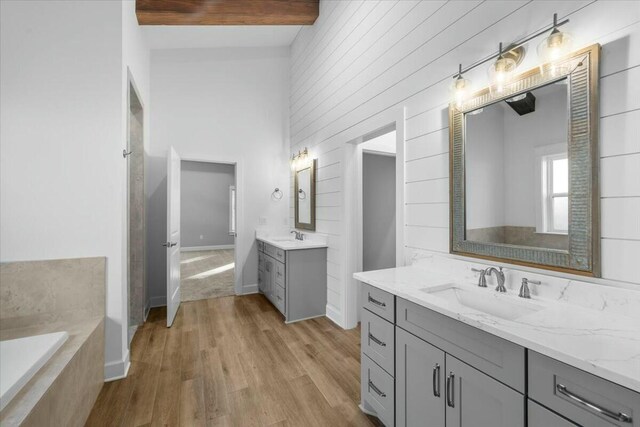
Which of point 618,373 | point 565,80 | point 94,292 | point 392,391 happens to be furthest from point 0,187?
point 565,80

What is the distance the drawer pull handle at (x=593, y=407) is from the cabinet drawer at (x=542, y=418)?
76mm

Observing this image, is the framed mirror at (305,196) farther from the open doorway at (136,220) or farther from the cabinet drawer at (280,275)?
the open doorway at (136,220)

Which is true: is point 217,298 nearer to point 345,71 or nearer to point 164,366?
point 164,366

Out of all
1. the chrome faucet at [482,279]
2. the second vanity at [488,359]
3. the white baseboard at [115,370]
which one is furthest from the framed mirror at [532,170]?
the white baseboard at [115,370]

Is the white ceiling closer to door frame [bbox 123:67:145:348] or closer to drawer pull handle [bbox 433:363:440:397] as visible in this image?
door frame [bbox 123:67:145:348]

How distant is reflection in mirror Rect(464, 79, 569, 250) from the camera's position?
4.17ft

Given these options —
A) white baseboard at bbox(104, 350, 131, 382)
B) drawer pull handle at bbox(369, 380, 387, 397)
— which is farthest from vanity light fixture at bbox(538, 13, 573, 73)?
white baseboard at bbox(104, 350, 131, 382)

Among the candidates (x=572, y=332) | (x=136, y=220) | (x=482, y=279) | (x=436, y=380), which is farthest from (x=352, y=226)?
(x=136, y=220)

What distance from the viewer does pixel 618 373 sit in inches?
27.9

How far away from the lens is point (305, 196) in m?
3.90

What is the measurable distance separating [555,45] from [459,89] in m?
0.49

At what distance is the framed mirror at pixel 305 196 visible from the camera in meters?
3.67

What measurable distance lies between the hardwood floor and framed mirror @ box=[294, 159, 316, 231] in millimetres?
1288

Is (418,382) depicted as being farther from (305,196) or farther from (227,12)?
(227,12)
